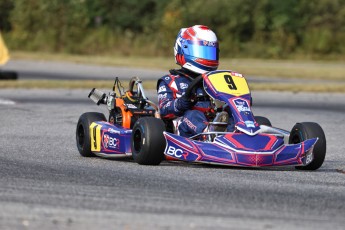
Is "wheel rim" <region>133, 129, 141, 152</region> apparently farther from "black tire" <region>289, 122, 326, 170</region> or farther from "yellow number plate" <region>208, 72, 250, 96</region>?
"black tire" <region>289, 122, 326, 170</region>

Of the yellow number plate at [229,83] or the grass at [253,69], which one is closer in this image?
the yellow number plate at [229,83]

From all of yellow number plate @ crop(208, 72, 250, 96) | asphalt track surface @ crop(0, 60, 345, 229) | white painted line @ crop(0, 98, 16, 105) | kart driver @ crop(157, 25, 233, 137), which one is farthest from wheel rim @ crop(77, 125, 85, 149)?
white painted line @ crop(0, 98, 16, 105)

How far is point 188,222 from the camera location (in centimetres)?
599

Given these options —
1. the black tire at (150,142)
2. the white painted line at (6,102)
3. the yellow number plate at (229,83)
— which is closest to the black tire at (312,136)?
the yellow number plate at (229,83)

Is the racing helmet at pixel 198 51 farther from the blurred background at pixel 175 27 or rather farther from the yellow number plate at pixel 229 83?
the blurred background at pixel 175 27

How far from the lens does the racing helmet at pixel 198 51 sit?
1005cm

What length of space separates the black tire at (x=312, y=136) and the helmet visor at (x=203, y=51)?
3.64ft

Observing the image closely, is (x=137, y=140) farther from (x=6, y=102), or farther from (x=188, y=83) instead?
(x=6, y=102)

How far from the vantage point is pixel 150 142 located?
8992 millimetres

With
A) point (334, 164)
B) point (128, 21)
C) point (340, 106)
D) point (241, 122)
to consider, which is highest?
point (241, 122)

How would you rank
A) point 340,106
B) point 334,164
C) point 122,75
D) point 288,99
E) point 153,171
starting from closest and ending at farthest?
point 153,171
point 334,164
point 340,106
point 288,99
point 122,75

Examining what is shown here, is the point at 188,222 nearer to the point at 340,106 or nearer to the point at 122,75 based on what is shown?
the point at 340,106

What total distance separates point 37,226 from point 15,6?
3393 cm

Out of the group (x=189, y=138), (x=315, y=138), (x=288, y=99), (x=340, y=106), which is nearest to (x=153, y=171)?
(x=189, y=138)
